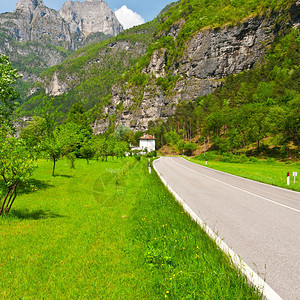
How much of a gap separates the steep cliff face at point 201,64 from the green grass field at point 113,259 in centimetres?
11461

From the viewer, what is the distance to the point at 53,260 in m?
3.74

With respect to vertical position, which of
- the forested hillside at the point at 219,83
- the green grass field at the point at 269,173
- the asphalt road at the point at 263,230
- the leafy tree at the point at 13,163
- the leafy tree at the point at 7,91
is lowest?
the green grass field at the point at 269,173

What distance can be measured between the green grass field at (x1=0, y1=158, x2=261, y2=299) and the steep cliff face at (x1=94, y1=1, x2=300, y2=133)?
115m

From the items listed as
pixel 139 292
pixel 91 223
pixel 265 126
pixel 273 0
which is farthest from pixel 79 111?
pixel 273 0

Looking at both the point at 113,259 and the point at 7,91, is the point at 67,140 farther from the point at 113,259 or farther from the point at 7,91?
the point at 113,259

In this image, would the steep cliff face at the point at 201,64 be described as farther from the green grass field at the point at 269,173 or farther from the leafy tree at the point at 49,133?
the leafy tree at the point at 49,133

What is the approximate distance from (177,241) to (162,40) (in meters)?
177

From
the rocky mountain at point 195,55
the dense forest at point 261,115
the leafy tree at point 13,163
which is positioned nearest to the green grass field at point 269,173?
the dense forest at point 261,115

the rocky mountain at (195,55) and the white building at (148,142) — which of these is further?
the rocky mountain at (195,55)

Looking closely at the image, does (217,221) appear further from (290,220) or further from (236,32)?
(236,32)

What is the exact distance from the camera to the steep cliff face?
101 metres

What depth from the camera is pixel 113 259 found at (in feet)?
12.5

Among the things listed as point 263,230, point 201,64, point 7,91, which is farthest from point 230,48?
point 263,230

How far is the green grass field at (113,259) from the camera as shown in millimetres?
2832
